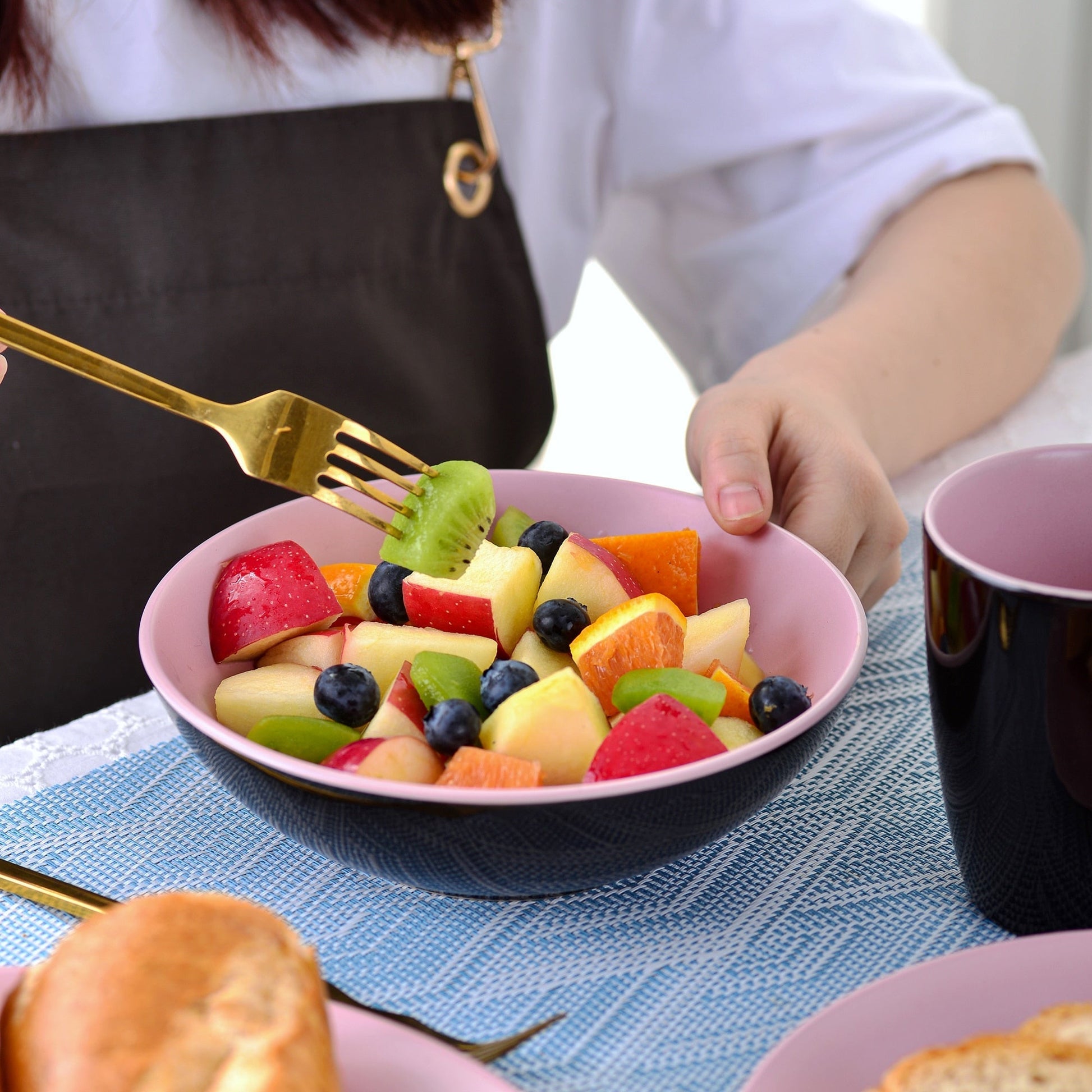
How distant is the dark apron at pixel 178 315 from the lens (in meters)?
1.04

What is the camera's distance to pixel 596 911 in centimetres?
59

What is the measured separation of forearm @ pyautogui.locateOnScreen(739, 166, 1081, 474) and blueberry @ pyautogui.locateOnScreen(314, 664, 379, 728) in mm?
Result: 469

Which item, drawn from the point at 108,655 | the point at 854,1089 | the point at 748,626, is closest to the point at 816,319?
the point at 748,626

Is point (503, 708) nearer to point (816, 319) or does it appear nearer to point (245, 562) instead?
point (245, 562)

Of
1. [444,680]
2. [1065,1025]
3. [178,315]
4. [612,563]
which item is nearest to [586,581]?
[612,563]

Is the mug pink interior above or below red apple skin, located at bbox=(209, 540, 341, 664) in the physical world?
above

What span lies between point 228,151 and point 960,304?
0.70 metres

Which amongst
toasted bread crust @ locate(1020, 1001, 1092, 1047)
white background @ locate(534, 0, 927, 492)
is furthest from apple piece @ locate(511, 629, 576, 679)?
white background @ locate(534, 0, 927, 492)

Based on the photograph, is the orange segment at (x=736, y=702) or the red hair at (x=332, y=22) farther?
the red hair at (x=332, y=22)

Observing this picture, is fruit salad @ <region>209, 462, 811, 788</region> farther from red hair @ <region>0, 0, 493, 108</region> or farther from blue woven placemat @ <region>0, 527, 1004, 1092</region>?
red hair @ <region>0, 0, 493, 108</region>

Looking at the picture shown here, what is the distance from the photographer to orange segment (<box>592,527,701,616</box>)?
0.76 meters

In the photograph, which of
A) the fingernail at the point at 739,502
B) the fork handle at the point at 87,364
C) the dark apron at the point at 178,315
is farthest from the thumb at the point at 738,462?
the dark apron at the point at 178,315

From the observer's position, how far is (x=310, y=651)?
0.71m

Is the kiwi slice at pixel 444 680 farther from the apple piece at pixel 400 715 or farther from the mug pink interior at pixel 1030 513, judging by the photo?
the mug pink interior at pixel 1030 513
